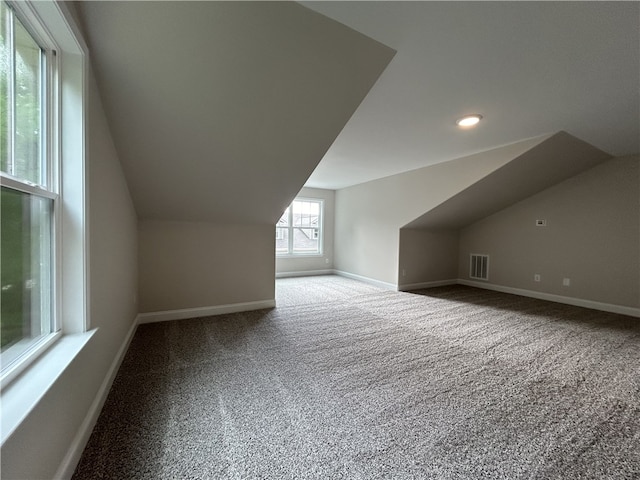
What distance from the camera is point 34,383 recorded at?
979mm

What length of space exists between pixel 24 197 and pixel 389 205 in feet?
15.9

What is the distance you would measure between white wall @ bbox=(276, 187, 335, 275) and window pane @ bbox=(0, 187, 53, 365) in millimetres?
4882

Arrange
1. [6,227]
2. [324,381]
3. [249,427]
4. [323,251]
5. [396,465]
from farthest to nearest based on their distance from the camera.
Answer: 1. [323,251]
2. [324,381]
3. [249,427]
4. [396,465]
5. [6,227]

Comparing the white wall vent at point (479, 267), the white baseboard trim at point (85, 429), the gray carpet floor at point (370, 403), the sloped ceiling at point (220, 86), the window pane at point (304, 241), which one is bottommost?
the gray carpet floor at point (370, 403)

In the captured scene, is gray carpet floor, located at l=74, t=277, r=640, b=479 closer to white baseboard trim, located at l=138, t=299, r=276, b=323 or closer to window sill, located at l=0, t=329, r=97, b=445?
white baseboard trim, located at l=138, t=299, r=276, b=323

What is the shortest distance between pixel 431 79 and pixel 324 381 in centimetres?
235

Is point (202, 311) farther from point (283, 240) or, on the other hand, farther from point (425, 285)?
point (425, 285)

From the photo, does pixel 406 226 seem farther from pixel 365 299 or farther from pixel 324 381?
pixel 324 381

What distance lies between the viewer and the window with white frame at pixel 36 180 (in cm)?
101

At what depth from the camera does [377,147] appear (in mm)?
3406

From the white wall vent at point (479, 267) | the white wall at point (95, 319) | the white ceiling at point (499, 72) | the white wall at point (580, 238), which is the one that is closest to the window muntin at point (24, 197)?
the white wall at point (95, 319)

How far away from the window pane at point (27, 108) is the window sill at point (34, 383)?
783mm

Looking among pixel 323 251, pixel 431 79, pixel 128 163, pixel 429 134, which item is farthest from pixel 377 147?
pixel 323 251

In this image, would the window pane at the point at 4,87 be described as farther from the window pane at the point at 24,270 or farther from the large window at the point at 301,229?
the large window at the point at 301,229
